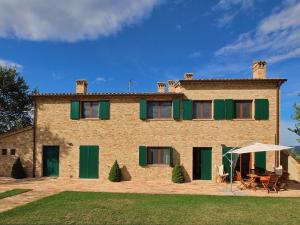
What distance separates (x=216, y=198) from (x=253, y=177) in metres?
3.44

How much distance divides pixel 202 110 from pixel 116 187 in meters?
7.30

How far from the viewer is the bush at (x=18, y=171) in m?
19.1

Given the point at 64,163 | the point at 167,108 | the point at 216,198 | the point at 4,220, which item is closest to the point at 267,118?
the point at 167,108

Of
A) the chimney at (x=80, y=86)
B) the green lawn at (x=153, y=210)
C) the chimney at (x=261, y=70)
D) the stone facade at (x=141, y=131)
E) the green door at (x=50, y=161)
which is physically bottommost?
the green lawn at (x=153, y=210)

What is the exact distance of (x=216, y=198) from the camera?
519 inches

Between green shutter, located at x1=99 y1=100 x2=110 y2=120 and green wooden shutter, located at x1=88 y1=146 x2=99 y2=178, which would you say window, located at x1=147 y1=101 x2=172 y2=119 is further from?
green wooden shutter, located at x1=88 y1=146 x2=99 y2=178

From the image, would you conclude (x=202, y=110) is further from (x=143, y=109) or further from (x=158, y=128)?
(x=143, y=109)

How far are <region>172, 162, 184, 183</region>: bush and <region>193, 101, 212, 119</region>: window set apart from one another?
343cm

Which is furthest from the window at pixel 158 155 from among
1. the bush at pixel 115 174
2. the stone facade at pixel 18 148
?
the stone facade at pixel 18 148

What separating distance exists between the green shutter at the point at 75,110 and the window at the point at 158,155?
523cm

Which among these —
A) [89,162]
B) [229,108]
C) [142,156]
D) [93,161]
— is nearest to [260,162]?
[229,108]

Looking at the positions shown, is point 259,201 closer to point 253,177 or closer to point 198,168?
point 253,177

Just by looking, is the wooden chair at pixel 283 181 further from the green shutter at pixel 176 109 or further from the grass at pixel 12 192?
the grass at pixel 12 192

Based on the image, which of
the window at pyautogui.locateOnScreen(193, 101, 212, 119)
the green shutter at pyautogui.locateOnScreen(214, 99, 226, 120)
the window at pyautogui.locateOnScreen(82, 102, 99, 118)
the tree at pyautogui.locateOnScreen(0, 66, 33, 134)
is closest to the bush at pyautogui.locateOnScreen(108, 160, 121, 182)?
the window at pyautogui.locateOnScreen(82, 102, 99, 118)
